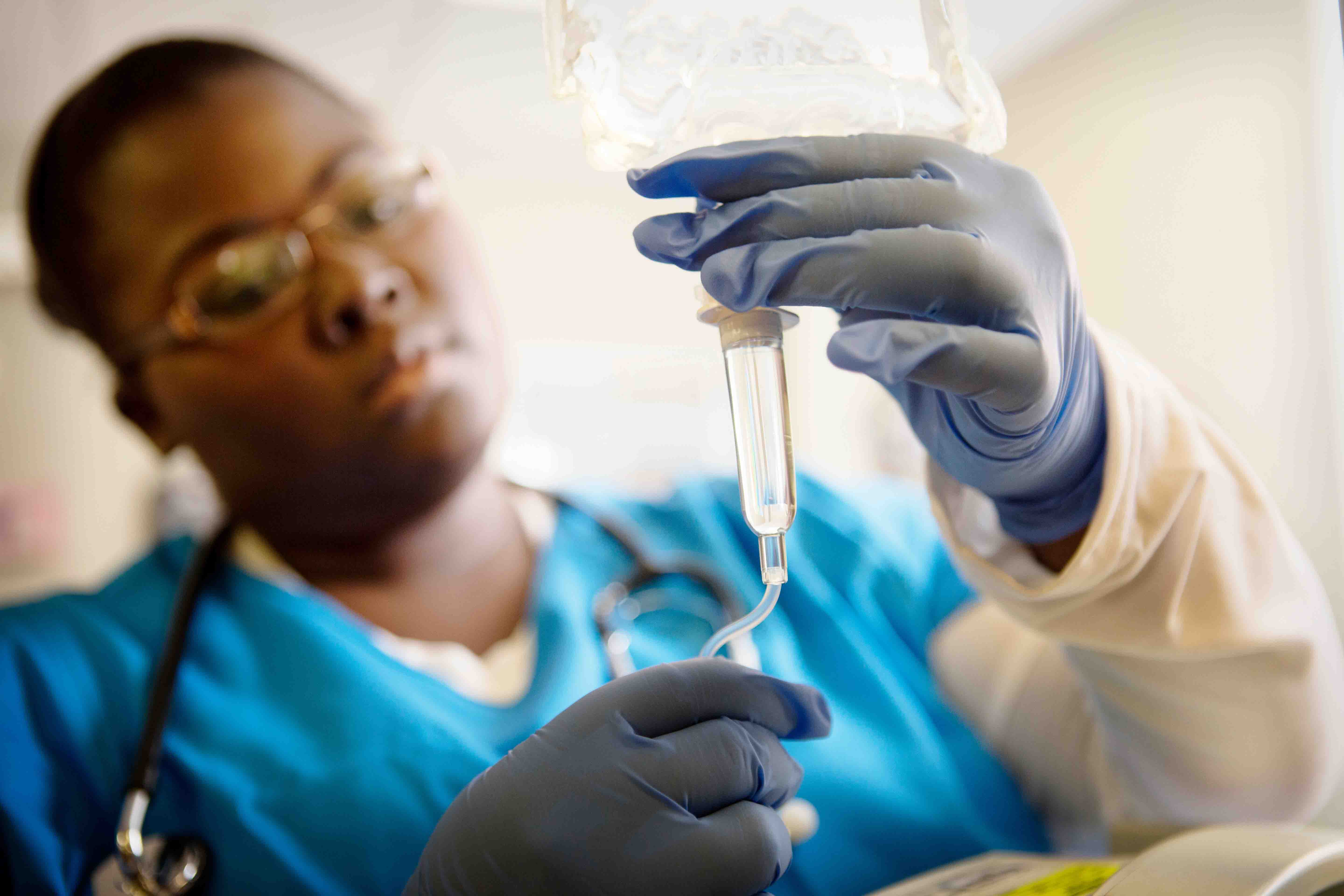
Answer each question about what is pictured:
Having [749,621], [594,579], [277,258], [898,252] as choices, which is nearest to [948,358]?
[898,252]

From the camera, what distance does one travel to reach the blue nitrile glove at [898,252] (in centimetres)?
40

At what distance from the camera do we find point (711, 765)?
427 millimetres

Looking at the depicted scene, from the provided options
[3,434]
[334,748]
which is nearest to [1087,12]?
[334,748]

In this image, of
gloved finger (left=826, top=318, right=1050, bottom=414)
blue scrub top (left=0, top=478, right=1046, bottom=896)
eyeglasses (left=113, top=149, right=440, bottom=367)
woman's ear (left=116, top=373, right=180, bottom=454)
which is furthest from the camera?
woman's ear (left=116, top=373, right=180, bottom=454)

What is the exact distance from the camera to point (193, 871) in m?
0.59

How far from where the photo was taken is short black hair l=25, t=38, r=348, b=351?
31.0 inches

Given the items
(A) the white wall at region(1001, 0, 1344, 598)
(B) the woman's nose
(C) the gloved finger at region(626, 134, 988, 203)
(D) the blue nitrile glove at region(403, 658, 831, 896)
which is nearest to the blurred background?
(A) the white wall at region(1001, 0, 1344, 598)

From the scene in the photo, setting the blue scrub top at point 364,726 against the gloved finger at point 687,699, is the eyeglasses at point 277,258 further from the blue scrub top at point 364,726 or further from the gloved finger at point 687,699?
the gloved finger at point 687,699

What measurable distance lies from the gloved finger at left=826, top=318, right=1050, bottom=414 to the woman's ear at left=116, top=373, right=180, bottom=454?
0.74 m

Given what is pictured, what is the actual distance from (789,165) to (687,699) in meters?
0.27

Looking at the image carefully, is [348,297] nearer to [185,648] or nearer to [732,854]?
[185,648]

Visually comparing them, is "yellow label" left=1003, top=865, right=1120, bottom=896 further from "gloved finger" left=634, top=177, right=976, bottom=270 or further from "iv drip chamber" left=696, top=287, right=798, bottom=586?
"gloved finger" left=634, top=177, right=976, bottom=270

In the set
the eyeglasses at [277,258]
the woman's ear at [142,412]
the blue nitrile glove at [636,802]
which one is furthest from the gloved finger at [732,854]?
the woman's ear at [142,412]

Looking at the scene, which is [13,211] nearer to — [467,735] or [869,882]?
[467,735]
